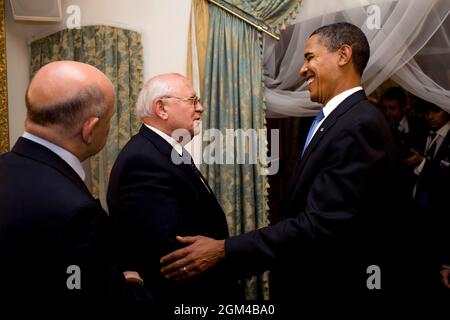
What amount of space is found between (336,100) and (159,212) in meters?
0.81

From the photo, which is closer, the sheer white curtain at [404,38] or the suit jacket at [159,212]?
the suit jacket at [159,212]

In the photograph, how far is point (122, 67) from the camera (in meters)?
3.22

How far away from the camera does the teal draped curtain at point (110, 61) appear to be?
10.5ft

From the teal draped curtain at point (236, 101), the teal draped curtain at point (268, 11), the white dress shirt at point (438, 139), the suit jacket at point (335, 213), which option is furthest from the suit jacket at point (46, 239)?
the white dress shirt at point (438, 139)

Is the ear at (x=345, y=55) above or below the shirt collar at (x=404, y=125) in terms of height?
above

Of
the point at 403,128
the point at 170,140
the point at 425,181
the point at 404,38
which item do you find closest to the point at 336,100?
the point at 170,140

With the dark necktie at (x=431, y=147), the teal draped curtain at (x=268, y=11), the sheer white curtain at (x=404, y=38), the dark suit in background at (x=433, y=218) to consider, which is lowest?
the dark suit in background at (x=433, y=218)

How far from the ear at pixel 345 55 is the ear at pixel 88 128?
3.27 feet

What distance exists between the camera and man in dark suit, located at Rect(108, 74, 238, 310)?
1.73 m

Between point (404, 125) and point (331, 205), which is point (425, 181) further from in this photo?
point (331, 205)

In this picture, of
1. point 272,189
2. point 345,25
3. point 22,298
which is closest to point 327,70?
point 345,25

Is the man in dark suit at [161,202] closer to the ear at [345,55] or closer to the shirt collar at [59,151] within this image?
the shirt collar at [59,151]

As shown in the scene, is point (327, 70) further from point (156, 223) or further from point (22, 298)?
point (22, 298)

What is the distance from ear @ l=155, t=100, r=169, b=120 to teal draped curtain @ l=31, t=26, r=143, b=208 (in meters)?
1.29
